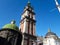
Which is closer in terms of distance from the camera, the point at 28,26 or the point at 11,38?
the point at 11,38

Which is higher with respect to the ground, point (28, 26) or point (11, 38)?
point (28, 26)

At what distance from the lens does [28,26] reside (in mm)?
35156

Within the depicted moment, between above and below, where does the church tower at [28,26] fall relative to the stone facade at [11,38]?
above

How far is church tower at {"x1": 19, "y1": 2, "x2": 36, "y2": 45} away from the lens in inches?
1267

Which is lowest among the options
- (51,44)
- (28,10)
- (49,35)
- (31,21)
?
(51,44)

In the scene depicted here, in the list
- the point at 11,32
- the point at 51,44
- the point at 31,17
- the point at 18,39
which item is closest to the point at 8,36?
the point at 11,32

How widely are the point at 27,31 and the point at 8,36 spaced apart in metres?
14.6

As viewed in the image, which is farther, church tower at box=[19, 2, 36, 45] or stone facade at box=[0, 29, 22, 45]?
church tower at box=[19, 2, 36, 45]

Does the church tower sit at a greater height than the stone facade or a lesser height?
greater

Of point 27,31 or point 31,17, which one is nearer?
point 27,31

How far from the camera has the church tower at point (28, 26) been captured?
3219cm

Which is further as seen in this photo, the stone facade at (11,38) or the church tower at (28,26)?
the church tower at (28,26)

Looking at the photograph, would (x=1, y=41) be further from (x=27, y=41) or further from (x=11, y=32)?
(x=27, y=41)

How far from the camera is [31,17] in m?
37.3
